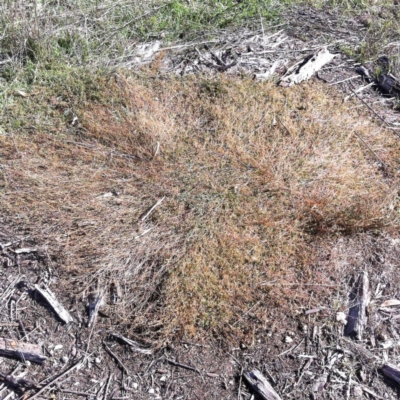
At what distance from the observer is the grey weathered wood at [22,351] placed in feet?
8.73

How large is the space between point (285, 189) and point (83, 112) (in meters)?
1.86

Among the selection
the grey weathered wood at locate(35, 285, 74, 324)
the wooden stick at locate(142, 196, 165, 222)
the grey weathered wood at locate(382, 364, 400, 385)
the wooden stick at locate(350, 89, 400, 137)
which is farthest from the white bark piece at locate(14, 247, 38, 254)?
the wooden stick at locate(350, 89, 400, 137)

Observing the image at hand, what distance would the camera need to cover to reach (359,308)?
2879 millimetres

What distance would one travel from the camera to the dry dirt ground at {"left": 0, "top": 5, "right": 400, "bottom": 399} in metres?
2.58

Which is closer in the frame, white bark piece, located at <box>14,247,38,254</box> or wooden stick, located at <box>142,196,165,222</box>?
white bark piece, located at <box>14,247,38,254</box>

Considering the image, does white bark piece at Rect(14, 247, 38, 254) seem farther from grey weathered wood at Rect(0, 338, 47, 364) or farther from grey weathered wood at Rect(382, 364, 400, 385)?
grey weathered wood at Rect(382, 364, 400, 385)

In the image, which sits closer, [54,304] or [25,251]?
[54,304]

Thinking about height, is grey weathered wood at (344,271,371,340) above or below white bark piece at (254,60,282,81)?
below

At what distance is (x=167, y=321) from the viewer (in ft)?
9.04

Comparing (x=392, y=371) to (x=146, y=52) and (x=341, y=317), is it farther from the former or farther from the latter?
(x=146, y=52)

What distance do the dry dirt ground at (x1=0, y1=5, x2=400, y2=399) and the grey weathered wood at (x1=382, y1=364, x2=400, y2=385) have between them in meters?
0.03

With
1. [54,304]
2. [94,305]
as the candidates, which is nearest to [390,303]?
[94,305]

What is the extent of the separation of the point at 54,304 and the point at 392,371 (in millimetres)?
2016

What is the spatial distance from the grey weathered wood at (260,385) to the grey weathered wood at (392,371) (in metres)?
0.64
